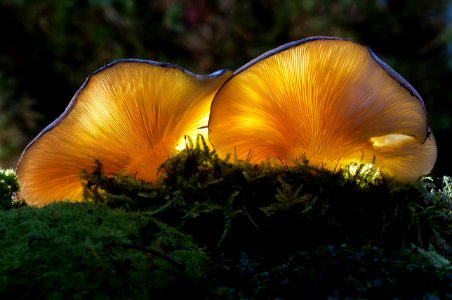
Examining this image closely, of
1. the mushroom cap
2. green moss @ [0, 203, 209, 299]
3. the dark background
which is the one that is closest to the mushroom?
the mushroom cap

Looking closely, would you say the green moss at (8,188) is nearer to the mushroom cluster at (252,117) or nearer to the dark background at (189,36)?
the mushroom cluster at (252,117)

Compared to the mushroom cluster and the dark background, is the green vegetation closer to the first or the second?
the mushroom cluster

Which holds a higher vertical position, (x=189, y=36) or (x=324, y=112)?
(x=189, y=36)

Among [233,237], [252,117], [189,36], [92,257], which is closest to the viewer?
[92,257]

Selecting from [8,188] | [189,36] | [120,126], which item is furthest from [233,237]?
[189,36]

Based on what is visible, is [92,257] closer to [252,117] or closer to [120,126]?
[120,126]

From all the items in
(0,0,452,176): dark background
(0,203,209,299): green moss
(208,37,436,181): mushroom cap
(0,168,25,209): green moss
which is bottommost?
(0,203,209,299): green moss
